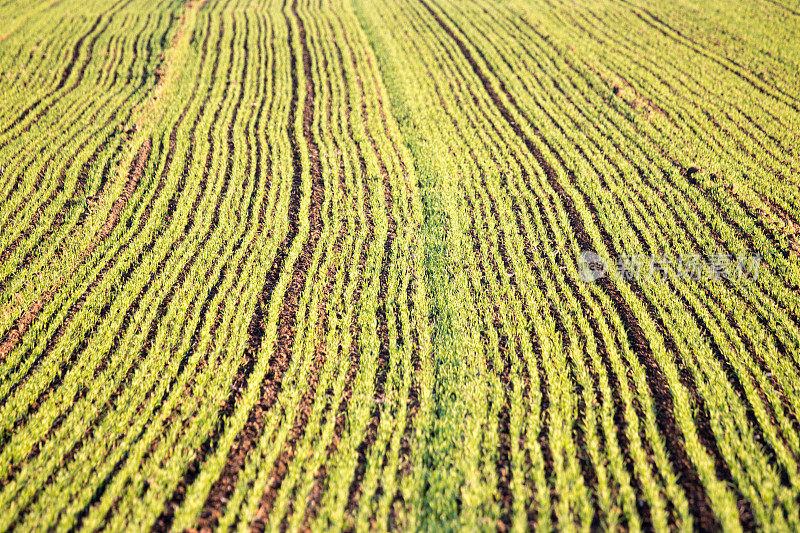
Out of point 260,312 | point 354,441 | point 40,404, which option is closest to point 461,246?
point 260,312

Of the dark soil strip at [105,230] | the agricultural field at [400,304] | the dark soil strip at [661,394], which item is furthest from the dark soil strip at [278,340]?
the dark soil strip at [661,394]

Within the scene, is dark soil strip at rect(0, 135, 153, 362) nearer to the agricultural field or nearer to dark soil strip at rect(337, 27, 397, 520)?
the agricultural field

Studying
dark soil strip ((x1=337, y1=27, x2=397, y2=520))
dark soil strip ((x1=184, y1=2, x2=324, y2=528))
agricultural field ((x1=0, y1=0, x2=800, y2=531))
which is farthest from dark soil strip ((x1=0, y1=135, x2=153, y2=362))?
dark soil strip ((x1=337, y1=27, x2=397, y2=520))

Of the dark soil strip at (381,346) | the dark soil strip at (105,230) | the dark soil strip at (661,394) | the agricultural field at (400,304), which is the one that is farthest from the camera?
the dark soil strip at (105,230)

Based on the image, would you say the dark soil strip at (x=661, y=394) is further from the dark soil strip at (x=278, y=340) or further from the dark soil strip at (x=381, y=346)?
the dark soil strip at (x=278, y=340)

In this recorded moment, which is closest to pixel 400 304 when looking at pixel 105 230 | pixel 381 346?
pixel 381 346

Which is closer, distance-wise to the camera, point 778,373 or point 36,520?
point 36,520

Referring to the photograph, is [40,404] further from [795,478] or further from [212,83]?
[212,83]
